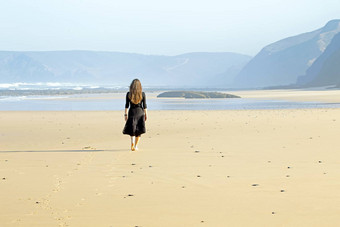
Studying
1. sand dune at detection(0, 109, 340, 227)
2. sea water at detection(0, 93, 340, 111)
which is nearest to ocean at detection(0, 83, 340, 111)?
sea water at detection(0, 93, 340, 111)

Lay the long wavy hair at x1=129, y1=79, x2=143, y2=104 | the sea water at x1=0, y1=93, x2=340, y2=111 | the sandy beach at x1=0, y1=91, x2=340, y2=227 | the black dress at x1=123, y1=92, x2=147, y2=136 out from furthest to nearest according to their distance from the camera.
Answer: the sea water at x1=0, y1=93, x2=340, y2=111 → the black dress at x1=123, y1=92, x2=147, y2=136 → the long wavy hair at x1=129, y1=79, x2=143, y2=104 → the sandy beach at x1=0, y1=91, x2=340, y2=227

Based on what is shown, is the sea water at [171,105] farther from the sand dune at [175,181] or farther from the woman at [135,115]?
the woman at [135,115]

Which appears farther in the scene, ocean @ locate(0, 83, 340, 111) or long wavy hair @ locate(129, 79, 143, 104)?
ocean @ locate(0, 83, 340, 111)

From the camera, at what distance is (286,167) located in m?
10.3

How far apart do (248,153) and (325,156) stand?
1641 mm

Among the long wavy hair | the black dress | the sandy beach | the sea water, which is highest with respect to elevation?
the sea water

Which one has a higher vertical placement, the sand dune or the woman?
the woman

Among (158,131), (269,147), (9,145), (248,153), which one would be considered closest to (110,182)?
(248,153)

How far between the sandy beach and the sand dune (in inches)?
0.5

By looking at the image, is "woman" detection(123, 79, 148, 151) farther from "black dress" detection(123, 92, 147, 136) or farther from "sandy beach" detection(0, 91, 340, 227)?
"sandy beach" detection(0, 91, 340, 227)

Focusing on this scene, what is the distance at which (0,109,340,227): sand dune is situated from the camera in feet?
22.3

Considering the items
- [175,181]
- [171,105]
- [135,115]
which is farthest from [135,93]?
[171,105]

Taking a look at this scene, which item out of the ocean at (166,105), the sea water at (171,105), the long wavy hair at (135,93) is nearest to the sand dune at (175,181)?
the long wavy hair at (135,93)

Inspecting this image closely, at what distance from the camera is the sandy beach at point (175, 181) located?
6.78 metres
